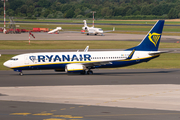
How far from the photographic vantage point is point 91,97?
28250 mm

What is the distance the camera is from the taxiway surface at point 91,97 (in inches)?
861

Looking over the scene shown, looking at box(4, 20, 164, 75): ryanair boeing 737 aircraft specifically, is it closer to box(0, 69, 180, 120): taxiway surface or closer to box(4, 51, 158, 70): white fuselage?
box(4, 51, 158, 70): white fuselage

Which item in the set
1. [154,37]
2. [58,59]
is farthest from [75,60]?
[154,37]

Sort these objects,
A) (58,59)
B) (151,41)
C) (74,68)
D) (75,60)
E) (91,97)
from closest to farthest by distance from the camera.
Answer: (91,97), (74,68), (58,59), (75,60), (151,41)

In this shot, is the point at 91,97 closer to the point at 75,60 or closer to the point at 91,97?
the point at 91,97

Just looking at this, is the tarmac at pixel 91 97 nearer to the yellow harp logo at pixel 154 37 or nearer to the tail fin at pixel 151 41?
the tail fin at pixel 151 41

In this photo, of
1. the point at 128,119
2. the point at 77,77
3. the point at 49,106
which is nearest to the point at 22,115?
the point at 49,106

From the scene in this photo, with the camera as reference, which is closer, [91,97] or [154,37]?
[91,97]

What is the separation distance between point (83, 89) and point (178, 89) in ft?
34.5

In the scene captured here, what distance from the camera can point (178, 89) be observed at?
32625 mm

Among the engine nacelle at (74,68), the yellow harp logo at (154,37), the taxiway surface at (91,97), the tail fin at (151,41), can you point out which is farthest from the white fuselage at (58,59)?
the yellow harp logo at (154,37)

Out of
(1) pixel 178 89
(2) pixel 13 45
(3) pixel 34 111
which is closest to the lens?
(3) pixel 34 111

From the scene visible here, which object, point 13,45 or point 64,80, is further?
point 13,45

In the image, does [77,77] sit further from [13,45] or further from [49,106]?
[13,45]
